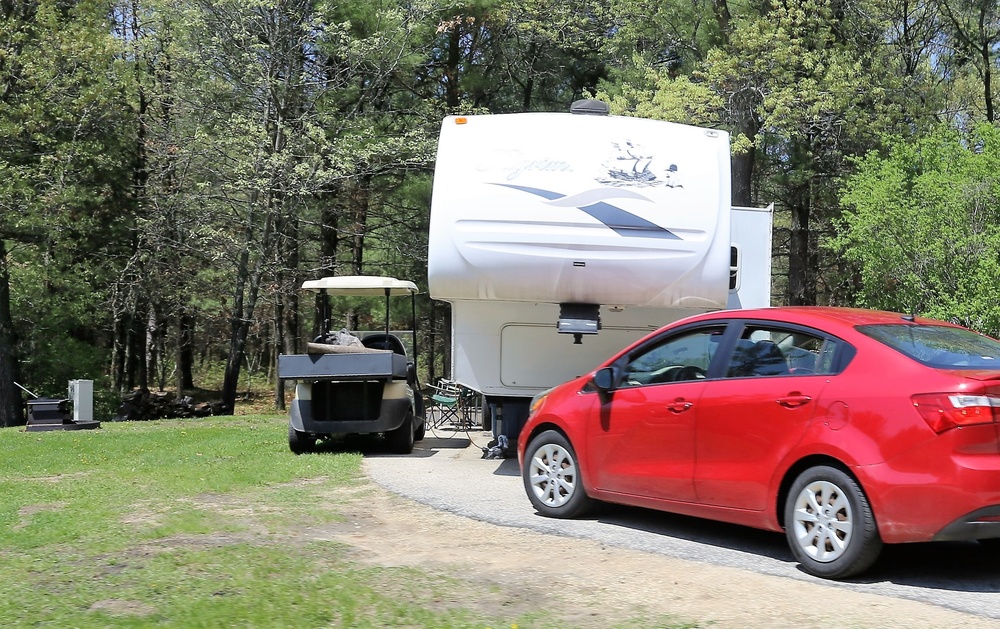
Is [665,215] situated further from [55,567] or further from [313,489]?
[55,567]

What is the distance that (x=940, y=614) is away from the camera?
5.17 m

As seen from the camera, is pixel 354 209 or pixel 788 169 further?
pixel 354 209

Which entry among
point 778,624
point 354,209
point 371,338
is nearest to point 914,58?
point 354,209

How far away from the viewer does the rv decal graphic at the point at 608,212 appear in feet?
31.5

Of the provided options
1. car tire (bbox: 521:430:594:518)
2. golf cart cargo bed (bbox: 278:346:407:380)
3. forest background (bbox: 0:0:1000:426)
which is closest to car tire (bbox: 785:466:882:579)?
→ car tire (bbox: 521:430:594:518)

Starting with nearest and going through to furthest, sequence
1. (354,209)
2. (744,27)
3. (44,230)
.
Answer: (744,27) < (44,230) < (354,209)

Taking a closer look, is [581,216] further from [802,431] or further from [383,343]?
[383,343]

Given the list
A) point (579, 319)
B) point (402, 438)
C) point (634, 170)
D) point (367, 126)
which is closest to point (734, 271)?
point (634, 170)

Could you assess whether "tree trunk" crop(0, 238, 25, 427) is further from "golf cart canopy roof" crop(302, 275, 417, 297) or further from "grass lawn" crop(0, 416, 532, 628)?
"golf cart canopy roof" crop(302, 275, 417, 297)

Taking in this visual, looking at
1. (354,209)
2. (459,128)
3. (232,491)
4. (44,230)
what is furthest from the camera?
(354,209)

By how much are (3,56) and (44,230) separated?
12.6 ft

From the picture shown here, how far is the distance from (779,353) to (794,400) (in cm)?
45

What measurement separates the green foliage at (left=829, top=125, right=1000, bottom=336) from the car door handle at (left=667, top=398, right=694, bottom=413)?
12.1 m

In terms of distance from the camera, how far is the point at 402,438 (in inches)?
490
